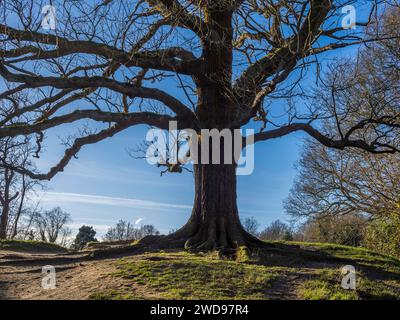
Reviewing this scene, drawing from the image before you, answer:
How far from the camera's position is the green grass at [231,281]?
502 centimetres

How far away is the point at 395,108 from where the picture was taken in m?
13.7

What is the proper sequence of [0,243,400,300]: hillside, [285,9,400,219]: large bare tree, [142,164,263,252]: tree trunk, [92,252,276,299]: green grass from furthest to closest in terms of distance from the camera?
[285,9,400,219]: large bare tree → [142,164,263,252]: tree trunk → [0,243,400,300]: hillside → [92,252,276,299]: green grass

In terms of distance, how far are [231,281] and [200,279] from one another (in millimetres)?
471

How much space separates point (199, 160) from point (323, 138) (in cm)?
323

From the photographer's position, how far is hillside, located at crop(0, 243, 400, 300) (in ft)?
16.7

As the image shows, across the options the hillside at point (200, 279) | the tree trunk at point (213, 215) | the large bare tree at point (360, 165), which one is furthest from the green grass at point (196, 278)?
the large bare tree at point (360, 165)

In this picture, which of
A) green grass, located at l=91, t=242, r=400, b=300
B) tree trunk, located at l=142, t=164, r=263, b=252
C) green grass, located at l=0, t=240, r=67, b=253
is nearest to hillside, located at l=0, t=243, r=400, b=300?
green grass, located at l=91, t=242, r=400, b=300

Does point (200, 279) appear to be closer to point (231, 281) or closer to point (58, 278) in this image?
point (231, 281)

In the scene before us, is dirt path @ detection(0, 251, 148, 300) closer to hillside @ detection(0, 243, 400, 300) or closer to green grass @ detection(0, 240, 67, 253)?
hillside @ detection(0, 243, 400, 300)

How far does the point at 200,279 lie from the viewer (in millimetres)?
5648

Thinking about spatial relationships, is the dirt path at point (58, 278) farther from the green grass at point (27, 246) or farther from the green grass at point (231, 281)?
the green grass at point (27, 246)
